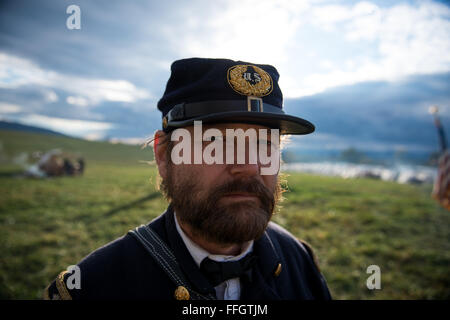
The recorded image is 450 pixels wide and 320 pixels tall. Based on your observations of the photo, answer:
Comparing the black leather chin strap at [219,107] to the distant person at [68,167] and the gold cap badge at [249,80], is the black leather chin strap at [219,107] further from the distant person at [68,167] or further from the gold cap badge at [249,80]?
the distant person at [68,167]

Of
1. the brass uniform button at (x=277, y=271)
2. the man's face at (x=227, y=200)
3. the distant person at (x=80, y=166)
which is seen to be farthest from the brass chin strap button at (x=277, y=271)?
the distant person at (x=80, y=166)

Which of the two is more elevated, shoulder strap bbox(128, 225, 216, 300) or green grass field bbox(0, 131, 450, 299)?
shoulder strap bbox(128, 225, 216, 300)

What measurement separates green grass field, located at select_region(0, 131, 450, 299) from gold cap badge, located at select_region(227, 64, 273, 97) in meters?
1.78

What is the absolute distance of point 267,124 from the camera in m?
2.12

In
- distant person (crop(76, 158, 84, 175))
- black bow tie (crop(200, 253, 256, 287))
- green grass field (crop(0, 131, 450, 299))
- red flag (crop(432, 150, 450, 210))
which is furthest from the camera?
distant person (crop(76, 158, 84, 175))

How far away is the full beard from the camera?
1.83 m

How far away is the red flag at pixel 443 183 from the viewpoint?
3.09 m

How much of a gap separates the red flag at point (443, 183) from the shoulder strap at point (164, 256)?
319 centimetres

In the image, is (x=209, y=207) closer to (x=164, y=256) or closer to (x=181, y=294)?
(x=164, y=256)

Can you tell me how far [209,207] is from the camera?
1859mm

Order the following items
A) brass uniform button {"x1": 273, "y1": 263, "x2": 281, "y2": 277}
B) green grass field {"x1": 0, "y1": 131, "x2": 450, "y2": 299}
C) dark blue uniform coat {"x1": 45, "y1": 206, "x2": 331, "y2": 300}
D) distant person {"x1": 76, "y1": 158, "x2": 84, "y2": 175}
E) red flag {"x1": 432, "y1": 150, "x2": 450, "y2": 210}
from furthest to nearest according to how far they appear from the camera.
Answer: distant person {"x1": 76, "y1": 158, "x2": 84, "y2": 175}
green grass field {"x1": 0, "y1": 131, "x2": 450, "y2": 299}
red flag {"x1": 432, "y1": 150, "x2": 450, "y2": 210}
brass uniform button {"x1": 273, "y1": 263, "x2": 281, "y2": 277}
dark blue uniform coat {"x1": 45, "y1": 206, "x2": 331, "y2": 300}

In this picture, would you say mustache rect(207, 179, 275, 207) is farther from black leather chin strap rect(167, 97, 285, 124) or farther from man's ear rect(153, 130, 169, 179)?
man's ear rect(153, 130, 169, 179)

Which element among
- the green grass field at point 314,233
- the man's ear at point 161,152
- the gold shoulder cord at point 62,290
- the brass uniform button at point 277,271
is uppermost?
the man's ear at point 161,152

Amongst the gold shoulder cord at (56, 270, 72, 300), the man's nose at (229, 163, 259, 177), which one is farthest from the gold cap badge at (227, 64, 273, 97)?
the gold shoulder cord at (56, 270, 72, 300)
